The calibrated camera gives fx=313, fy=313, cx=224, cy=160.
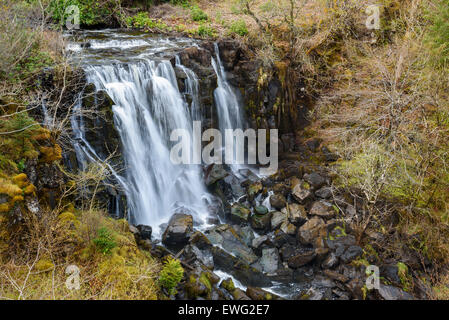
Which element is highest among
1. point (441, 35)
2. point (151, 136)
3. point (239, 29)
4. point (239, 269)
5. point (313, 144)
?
point (239, 29)

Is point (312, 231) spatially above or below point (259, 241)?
above

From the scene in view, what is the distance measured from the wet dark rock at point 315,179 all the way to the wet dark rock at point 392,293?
4.96m

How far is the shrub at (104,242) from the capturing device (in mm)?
7195

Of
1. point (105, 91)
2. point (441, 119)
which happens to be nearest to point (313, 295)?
point (441, 119)

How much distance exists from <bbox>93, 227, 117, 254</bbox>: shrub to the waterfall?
136 inches

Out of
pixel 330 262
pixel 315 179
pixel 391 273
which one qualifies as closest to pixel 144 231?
pixel 330 262

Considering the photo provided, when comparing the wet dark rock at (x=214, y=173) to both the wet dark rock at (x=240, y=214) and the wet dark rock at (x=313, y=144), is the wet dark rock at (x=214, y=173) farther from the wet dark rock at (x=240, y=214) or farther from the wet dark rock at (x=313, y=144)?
the wet dark rock at (x=313, y=144)

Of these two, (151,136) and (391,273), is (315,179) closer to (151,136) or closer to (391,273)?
(391,273)

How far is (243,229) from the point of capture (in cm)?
1139

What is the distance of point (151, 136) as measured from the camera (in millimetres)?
12008

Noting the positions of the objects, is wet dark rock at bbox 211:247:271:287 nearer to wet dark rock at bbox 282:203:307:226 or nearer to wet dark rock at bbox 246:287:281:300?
wet dark rock at bbox 246:287:281:300

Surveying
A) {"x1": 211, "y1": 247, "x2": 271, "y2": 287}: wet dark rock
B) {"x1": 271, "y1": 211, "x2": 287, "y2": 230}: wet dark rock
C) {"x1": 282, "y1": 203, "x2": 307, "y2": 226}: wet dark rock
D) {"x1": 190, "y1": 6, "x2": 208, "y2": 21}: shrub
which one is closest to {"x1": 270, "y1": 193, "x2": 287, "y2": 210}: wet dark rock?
{"x1": 282, "y1": 203, "x2": 307, "y2": 226}: wet dark rock
